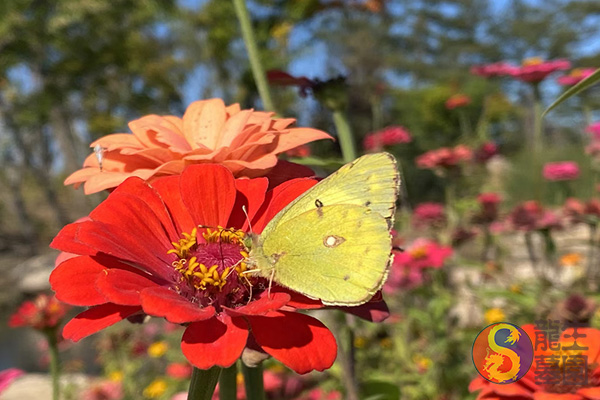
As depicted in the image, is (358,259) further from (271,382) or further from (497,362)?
(271,382)

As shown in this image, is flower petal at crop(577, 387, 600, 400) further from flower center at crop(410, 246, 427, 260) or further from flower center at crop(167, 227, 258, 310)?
flower center at crop(410, 246, 427, 260)

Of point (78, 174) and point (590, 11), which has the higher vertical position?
point (590, 11)

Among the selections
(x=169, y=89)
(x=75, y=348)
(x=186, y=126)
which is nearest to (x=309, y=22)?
(x=169, y=89)

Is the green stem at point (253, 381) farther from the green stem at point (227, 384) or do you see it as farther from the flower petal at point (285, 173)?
the flower petal at point (285, 173)

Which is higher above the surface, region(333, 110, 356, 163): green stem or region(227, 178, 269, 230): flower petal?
region(333, 110, 356, 163): green stem

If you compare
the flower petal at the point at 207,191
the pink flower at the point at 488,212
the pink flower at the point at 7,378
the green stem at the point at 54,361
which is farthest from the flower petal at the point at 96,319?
the pink flower at the point at 488,212

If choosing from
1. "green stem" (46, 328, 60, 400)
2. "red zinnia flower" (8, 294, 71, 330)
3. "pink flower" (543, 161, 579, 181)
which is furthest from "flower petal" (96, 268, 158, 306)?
"pink flower" (543, 161, 579, 181)

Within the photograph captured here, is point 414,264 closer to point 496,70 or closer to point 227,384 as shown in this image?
point 496,70
